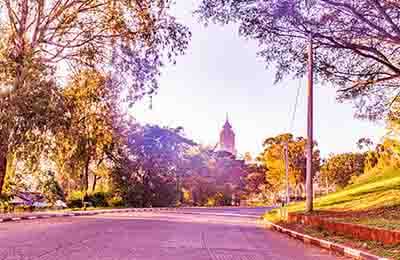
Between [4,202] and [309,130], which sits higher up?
[309,130]

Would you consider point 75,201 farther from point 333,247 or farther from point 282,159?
point 333,247

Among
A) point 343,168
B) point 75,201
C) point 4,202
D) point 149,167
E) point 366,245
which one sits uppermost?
point 343,168

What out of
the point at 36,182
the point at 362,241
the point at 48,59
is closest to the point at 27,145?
the point at 48,59

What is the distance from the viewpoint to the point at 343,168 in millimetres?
78688

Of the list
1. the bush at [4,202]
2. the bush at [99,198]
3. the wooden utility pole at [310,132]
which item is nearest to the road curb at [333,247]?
the wooden utility pole at [310,132]

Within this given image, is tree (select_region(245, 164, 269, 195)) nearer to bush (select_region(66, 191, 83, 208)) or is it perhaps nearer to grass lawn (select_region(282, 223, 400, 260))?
bush (select_region(66, 191, 83, 208))

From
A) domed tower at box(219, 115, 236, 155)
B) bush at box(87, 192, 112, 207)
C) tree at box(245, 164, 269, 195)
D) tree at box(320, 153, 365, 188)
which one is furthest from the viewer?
domed tower at box(219, 115, 236, 155)

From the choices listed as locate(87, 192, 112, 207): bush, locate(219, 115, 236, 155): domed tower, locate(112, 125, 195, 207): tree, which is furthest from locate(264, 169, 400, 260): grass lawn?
locate(219, 115, 236, 155): domed tower

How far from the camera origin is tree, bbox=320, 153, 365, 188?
7781 cm

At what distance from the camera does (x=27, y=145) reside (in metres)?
23.4

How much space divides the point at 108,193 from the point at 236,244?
42.2 m

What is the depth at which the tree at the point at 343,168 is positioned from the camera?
255ft

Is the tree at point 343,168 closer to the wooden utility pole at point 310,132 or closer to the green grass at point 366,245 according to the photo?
the wooden utility pole at point 310,132

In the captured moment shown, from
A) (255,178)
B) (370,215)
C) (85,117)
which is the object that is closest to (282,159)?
(255,178)
